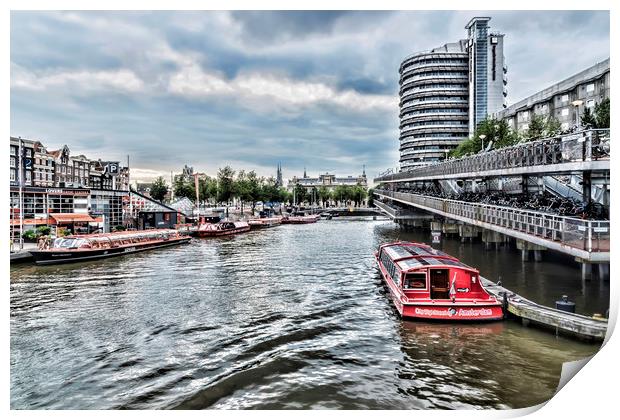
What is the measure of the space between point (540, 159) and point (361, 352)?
14.3 m

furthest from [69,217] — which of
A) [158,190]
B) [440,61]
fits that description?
[440,61]

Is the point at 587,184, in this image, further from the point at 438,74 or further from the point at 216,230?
the point at 438,74

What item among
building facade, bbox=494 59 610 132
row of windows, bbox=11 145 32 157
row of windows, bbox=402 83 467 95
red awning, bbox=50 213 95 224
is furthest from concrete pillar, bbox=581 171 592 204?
row of windows, bbox=402 83 467 95

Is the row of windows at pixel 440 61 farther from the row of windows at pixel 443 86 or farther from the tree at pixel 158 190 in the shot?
the tree at pixel 158 190

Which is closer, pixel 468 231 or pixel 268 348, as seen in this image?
pixel 268 348

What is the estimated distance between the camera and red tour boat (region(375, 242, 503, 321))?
16266 millimetres

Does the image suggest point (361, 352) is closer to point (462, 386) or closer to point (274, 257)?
point (462, 386)

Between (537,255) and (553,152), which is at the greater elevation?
(553,152)

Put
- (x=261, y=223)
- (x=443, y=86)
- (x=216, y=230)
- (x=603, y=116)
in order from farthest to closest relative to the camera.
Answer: (x=443, y=86)
(x=261, y=223)
(x=216, y=230)
(x=603, y=116)

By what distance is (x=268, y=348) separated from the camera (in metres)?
14.2

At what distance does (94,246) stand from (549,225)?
111ft

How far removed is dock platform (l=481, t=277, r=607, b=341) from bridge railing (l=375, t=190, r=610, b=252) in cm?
234
